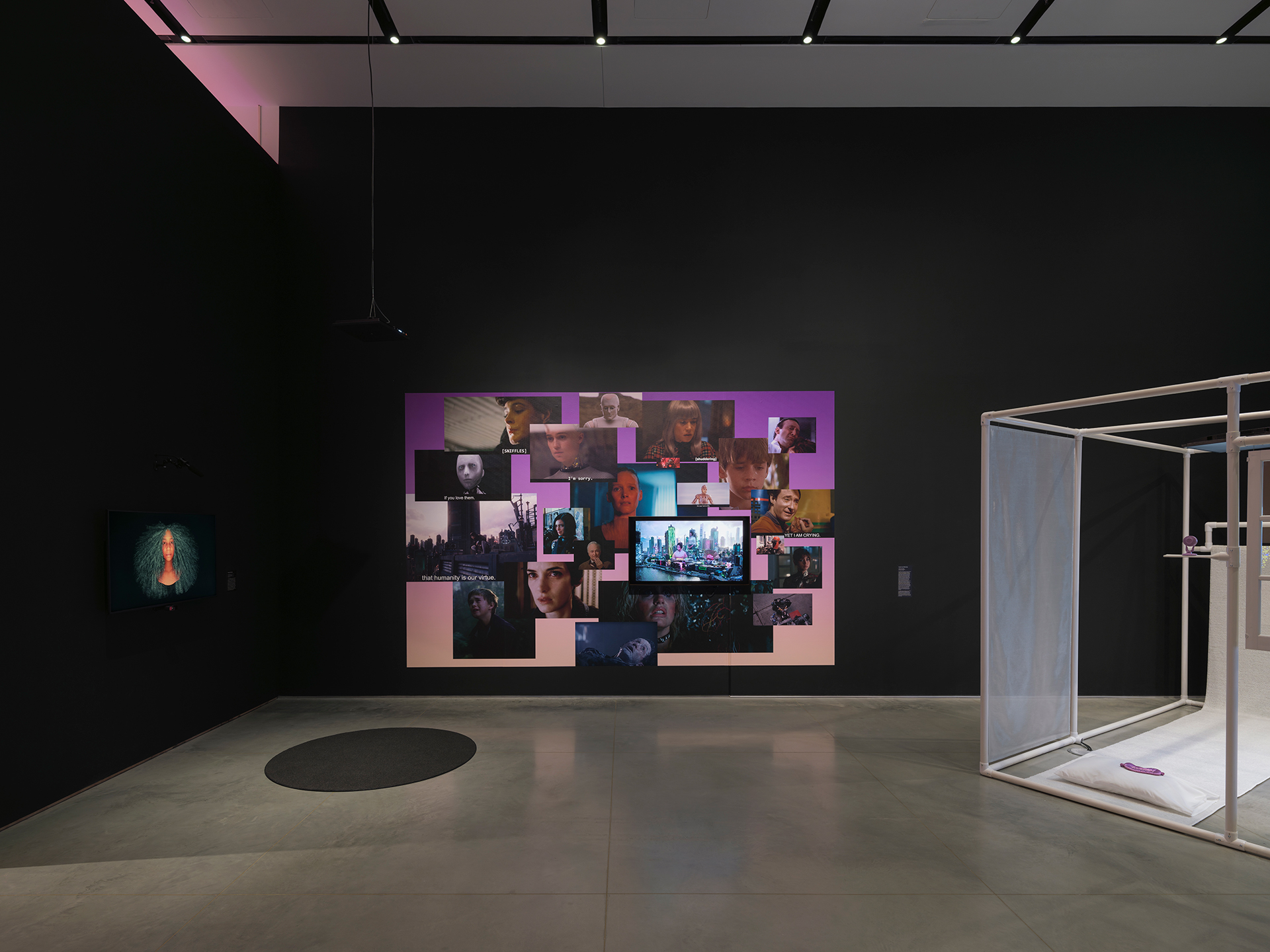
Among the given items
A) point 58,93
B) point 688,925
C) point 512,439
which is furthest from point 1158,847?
point 58,93

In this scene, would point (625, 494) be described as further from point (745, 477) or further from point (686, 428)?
point (745, 477)

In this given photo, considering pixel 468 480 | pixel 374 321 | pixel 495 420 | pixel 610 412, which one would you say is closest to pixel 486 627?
pixel 468 480

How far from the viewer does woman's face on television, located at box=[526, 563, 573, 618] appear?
6.10 meters

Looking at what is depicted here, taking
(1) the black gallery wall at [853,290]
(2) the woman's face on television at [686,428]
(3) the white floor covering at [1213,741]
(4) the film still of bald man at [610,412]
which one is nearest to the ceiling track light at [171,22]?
(1) the black gallery wall at [853,290]

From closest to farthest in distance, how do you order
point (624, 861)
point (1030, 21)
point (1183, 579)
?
point (624, 861) < point (1030, 21) < point (1183, 579)

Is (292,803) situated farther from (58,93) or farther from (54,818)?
(58,93)

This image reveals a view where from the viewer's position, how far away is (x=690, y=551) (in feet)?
19.9

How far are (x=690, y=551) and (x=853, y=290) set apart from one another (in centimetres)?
281

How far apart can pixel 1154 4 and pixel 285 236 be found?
722 centimetres

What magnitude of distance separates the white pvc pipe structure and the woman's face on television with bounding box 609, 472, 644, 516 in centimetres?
275

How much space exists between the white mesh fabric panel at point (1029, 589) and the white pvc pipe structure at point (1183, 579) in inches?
1.8

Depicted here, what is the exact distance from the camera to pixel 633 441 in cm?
614

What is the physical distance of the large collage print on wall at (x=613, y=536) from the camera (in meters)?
6.10

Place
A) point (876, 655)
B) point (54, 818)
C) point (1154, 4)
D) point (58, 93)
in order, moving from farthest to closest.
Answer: point (876, 655), point (1154, 4), point (58, 93), point (54, 818)
